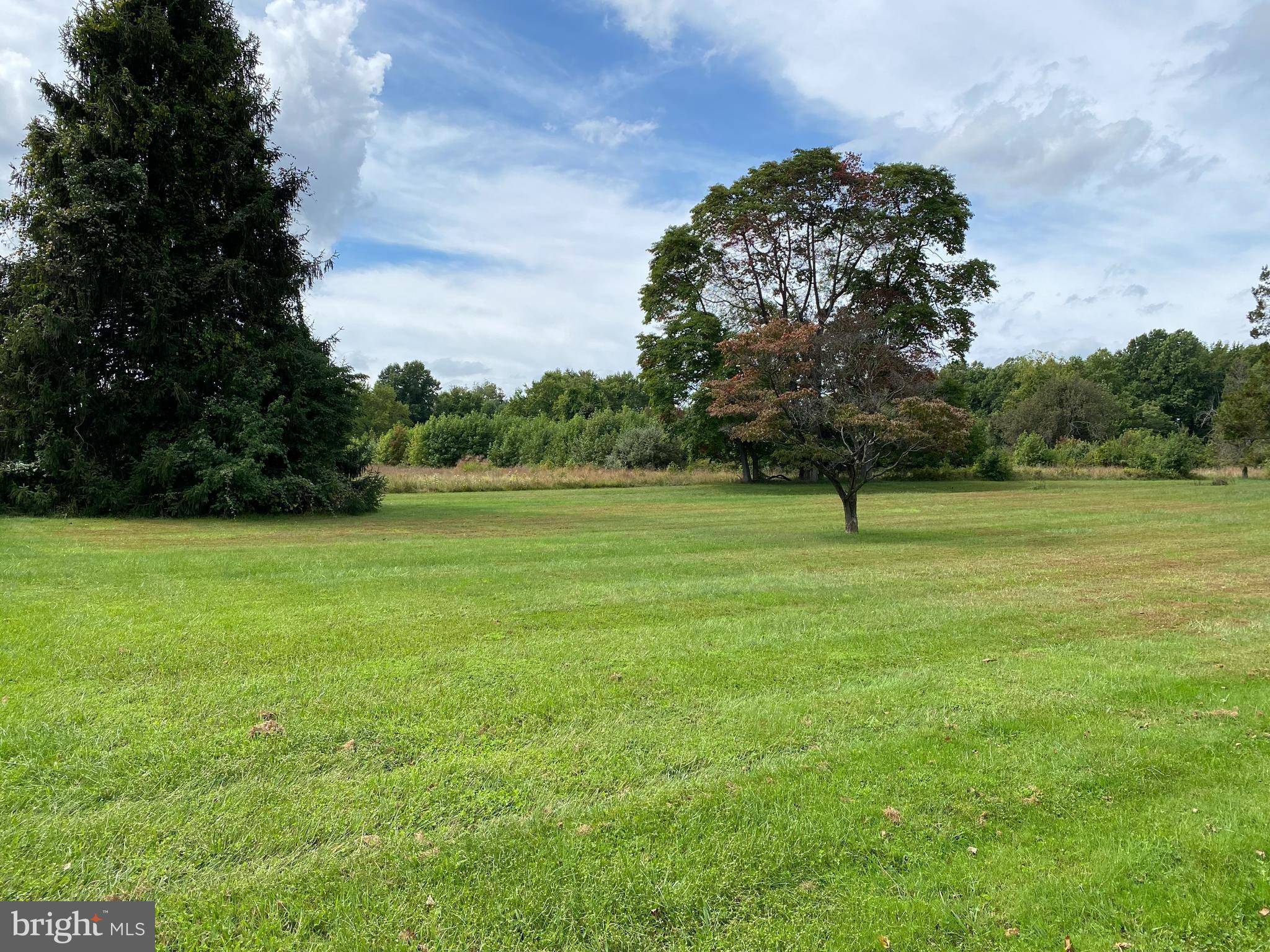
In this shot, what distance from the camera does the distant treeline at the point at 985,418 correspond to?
139ft

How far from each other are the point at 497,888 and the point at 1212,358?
333ft

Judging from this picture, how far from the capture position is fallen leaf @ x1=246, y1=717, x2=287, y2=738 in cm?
396

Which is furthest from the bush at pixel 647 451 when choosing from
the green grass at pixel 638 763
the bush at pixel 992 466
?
the green grass at pixel 638 763

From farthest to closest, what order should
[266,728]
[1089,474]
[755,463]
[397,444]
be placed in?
[397,444], [1089,474], [755,463], [266,728]

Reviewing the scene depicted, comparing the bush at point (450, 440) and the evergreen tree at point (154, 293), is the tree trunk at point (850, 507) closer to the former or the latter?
the evergreen tree at point (154, 293)

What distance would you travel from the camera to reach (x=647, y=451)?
43500 millimetres

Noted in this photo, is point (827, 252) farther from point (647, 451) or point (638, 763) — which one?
Result: point (638, 763)

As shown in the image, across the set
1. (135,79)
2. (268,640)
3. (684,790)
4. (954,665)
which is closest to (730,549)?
(954,665)

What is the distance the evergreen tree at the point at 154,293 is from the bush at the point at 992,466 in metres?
36.1

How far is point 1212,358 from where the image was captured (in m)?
78.9

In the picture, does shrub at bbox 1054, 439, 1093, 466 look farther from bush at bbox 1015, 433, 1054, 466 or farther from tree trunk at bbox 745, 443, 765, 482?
tree trunk at bbox 745, 443, 765, 482

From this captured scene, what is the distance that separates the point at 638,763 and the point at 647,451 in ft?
131

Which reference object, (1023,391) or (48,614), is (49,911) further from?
(1023,391)
